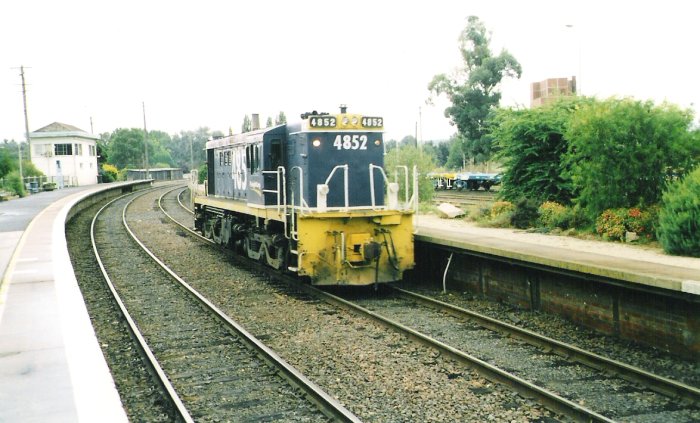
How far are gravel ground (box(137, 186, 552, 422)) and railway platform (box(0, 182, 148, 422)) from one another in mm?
2245

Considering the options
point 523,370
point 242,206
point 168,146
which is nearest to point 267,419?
point 523,370

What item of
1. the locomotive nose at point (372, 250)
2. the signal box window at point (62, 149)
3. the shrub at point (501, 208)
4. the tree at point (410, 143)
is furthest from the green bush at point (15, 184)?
the locomotive nose at point (372, 250)

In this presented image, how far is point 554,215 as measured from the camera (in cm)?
1747

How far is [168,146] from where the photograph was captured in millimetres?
170500

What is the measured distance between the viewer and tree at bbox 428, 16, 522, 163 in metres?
44.7

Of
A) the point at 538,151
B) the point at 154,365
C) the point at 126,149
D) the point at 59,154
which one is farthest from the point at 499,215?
the point at 126,149

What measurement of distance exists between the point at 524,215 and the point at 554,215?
1.08 metres

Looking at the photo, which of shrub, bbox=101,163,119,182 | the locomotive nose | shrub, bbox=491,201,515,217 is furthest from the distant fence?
the locomotive nose

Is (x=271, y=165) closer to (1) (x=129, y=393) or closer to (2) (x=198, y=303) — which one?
(2) (x=198, y=303)

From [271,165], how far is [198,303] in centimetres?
325

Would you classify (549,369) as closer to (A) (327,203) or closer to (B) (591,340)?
(B) (591,340)

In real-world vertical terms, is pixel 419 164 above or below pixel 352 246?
above

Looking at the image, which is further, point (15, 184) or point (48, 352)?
point (15, 184)

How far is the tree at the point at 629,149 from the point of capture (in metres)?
14.9
